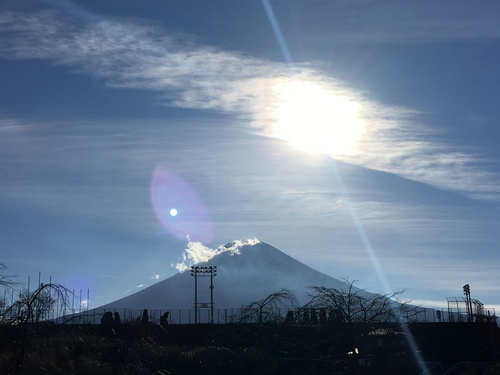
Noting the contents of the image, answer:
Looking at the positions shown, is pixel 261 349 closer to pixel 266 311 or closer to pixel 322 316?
pixel 266 311

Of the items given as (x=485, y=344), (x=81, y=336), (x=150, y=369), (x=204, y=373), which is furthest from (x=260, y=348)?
(x=485, y=344)

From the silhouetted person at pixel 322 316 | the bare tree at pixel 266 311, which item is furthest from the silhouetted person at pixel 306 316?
the bare tree at pixel 266 311

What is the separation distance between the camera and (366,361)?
35531mm

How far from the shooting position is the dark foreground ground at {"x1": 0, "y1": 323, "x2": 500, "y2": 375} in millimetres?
37656

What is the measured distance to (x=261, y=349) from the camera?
4841 centimetres

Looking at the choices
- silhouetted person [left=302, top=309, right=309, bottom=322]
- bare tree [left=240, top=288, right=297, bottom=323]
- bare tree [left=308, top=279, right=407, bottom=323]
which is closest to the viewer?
bare tree [left=308, top=279, right=407, bottom=323]

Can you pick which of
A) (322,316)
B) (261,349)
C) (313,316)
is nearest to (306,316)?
(313,316)

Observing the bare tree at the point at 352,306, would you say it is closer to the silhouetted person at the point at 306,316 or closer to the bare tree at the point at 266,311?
the silhouetted person at the point at 306,316

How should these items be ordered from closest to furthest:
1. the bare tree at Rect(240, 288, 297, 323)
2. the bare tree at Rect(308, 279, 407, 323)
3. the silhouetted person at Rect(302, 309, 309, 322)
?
the bare tree at Rect(308, 279, 407, 323)
the silhouetted person at Rect(302, 309, 309, 322)
the bare tree at Rect(240, 288, 297, 323)

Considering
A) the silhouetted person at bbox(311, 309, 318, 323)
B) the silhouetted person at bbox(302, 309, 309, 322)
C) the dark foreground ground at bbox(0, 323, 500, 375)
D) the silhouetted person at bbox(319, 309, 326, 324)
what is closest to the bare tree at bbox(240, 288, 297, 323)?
the dark foreground ground at bbox(0, 323, 500, 375)

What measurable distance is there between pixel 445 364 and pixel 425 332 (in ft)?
11.9

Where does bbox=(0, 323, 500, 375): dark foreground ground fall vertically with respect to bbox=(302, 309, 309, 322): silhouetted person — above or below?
below

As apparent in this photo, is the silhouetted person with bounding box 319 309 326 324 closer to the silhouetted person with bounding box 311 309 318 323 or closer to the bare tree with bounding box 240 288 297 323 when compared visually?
the silhouetted person with bounding box 311 309 318 323

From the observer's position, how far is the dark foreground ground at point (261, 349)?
3766 cm
